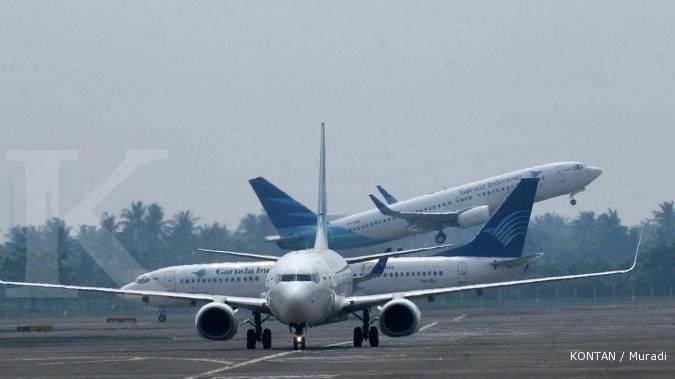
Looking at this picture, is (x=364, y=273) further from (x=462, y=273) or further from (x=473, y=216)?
(x=473, y=216)

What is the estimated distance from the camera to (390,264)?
70.0m

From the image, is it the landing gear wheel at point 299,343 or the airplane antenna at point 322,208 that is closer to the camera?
the landing gear wheel at point 299,343

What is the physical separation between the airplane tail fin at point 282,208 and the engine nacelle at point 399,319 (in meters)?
54.3

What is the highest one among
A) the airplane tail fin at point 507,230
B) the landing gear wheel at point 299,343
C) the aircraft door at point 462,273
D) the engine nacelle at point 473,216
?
the engine nacelle at point 473,216

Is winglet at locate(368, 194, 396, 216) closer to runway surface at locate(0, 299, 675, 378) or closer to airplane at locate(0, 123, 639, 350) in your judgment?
runway surface at locate(0, 299, 675, 378)

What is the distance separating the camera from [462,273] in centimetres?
6844

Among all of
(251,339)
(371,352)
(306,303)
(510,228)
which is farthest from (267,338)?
(510,228)

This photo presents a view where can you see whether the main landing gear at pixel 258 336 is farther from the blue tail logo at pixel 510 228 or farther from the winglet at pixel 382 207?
the winglet at pixel 382 207

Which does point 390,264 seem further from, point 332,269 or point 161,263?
point 161,263

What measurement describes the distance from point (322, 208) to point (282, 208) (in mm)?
48792

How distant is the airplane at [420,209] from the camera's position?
312 feet

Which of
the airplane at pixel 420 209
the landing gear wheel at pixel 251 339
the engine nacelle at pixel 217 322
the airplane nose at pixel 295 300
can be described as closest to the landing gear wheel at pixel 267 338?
the landing gear wheel at pixel 251 339

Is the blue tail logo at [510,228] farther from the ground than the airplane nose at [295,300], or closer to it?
A: farther from the ground

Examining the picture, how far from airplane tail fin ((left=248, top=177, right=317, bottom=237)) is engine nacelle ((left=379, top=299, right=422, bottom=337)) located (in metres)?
54.3
